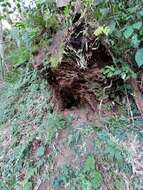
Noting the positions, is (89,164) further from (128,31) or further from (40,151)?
(128,31)

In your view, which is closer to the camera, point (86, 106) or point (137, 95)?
point (137, 95)

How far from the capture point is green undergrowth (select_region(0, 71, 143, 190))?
293 cm

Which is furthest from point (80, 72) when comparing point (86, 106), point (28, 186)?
point (28, 186)

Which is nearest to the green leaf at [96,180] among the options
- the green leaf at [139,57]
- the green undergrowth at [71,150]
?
the green undergrowth at [71,150]

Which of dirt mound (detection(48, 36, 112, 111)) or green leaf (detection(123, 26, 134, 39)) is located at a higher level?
green leaf (detection(123, 26, 134, 39))

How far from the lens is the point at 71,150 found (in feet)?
10.7

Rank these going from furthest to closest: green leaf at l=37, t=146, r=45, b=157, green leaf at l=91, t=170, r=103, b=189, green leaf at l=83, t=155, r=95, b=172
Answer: green leaf at l=37, t=146, r=45, b=157, green leaf at l=83, t=155, r=95, b=172, green leaf at l=91, t=170, r=103, b=189

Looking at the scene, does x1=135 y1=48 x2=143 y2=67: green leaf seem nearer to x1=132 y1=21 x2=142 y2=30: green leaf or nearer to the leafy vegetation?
the leafy vegetation

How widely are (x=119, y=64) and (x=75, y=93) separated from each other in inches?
22.8

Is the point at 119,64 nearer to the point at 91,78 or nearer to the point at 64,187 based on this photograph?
the point at 91,78

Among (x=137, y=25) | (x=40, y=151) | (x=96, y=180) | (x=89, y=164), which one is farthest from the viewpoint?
(x=40, y=151)

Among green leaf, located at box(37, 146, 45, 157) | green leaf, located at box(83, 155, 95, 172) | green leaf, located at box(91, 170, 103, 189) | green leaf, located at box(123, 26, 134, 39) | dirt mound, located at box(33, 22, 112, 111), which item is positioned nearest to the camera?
green leaf, located at box(123, 26, 134, 39)

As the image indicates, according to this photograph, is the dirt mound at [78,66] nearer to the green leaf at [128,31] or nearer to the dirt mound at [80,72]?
the dirt mound at [80,72]

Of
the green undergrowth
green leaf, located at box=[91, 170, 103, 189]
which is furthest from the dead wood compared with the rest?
green leaf, located at box=[91, 170, 103, 189]
